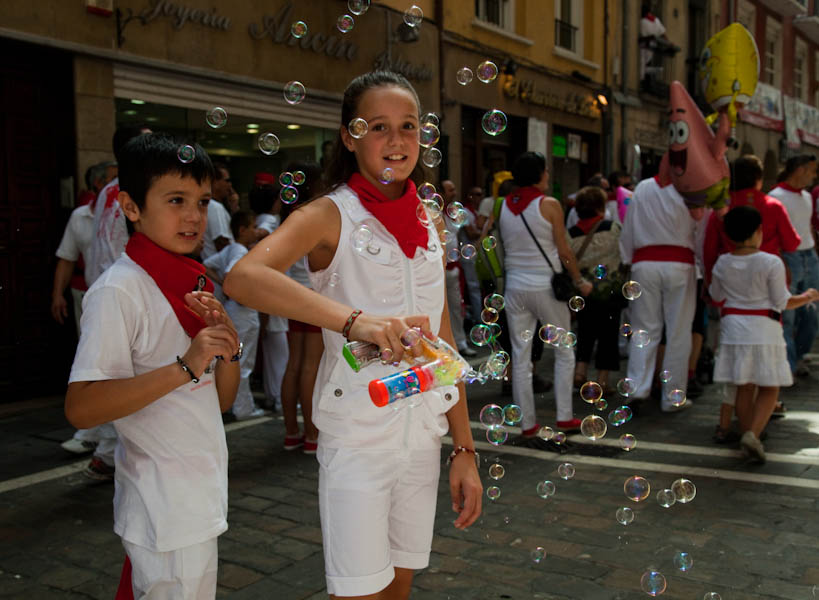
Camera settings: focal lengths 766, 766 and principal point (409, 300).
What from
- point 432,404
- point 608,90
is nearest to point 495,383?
point 432,404

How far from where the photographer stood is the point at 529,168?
546cm

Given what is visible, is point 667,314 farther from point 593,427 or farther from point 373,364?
point 373,364

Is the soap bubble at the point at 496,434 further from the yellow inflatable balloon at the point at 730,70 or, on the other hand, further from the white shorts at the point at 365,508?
the yellow inflatable balloon at the point at 730,70

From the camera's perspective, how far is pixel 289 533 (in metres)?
3.85

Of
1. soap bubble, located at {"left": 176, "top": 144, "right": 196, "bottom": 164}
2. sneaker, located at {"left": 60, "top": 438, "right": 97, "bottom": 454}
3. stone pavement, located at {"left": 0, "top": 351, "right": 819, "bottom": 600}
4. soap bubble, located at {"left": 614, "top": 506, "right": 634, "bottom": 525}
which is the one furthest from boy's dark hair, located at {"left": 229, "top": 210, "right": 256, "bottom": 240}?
soap bubble, located at {"left": 176, "top": 144, "right": 196, "bottom": 164}

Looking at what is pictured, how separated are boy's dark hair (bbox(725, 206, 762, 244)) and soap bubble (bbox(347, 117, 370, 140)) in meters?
3.94

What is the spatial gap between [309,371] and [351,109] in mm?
3392

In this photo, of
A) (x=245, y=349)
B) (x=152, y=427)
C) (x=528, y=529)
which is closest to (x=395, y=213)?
(x=152, y=427)

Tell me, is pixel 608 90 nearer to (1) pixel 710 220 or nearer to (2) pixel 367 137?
(1) pixel 710 220

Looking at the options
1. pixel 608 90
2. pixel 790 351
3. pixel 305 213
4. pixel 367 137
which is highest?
pixel 608 90

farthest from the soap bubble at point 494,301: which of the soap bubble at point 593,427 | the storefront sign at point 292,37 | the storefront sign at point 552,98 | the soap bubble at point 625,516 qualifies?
the storefront sign at point 552,98

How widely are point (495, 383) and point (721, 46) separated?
14.5 ft

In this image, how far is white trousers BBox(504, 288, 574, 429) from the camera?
5449 millimetres

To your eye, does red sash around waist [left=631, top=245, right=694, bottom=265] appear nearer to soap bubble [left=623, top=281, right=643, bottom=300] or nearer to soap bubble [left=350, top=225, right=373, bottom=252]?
soap bubble [left=623, top=281, right=643, bottom=300]
